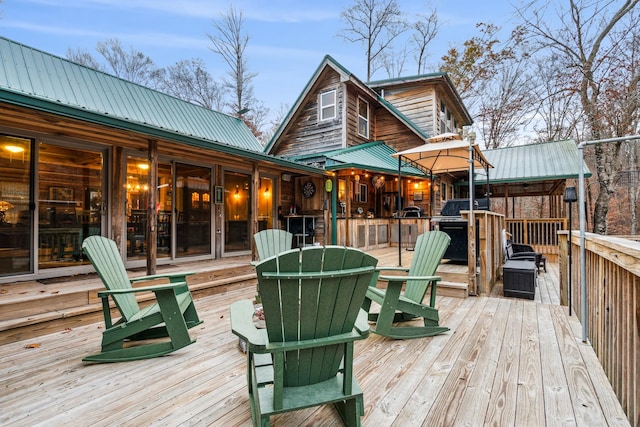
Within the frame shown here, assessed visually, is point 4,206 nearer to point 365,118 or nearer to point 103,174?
point 103,174

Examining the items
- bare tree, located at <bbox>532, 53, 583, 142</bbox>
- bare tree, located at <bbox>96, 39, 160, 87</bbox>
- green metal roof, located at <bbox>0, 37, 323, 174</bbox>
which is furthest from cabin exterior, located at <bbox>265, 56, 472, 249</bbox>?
bare tree, located at <bbox>96, 39, 160, 87</bbox>

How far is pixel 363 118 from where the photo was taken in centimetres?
1085

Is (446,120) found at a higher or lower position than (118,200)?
higher

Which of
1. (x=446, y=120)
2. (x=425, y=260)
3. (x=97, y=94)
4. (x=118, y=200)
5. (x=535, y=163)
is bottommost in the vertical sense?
(x=425, y=260)

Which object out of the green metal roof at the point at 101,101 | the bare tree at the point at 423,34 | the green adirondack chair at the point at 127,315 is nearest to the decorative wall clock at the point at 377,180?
the green metal roof at the point at 101,101

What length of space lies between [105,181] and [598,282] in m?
6.69

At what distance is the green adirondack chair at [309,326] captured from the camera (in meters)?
1.48

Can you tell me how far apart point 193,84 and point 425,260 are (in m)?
16.7

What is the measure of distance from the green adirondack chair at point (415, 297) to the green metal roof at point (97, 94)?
350cm

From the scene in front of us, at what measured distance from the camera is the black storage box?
4.66m

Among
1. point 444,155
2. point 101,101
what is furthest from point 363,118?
point 101,101

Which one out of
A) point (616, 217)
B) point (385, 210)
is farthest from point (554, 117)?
point (385, 210)

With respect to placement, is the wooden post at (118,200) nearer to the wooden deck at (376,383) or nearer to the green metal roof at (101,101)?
the green metal roof at (101,101)

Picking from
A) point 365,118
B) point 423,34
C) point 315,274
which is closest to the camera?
point 315,274
